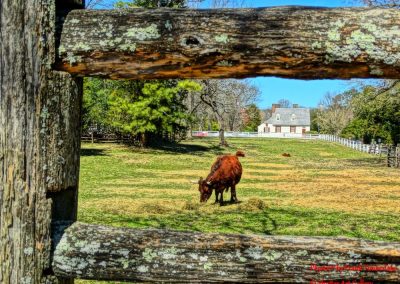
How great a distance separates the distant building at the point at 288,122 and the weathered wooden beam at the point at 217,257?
109m

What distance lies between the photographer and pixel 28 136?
1.97 m

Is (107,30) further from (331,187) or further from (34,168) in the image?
(331,187)

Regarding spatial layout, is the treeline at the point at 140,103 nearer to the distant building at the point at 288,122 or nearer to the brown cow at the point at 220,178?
the brown cow at the point at 220,178

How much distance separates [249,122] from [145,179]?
80.2 meters

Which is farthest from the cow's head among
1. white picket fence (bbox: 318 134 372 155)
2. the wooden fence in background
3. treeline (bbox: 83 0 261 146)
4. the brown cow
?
white picket fence (bbox: 318 134 372 155)

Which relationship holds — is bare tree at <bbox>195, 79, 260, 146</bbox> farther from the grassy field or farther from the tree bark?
the tree bark

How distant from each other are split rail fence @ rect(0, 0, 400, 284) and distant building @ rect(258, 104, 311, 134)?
108572mm

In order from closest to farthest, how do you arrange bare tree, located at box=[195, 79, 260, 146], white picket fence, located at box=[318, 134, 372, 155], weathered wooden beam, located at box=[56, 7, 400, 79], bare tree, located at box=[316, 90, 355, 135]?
weathered wooden beam, located at box=[56, 7, 400, 79], white picket fence, located at box=[318, 134, 372, 155], bare tree, located at box=[195, 79, 260, 146], bare tree, located at box=[316, 90, 355, 135]

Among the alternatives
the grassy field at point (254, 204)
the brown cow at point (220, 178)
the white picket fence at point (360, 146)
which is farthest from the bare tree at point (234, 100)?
the brown cow at point (220, 178)

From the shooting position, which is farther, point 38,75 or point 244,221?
point 244,221

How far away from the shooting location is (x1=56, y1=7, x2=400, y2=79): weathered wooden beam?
1.89 m

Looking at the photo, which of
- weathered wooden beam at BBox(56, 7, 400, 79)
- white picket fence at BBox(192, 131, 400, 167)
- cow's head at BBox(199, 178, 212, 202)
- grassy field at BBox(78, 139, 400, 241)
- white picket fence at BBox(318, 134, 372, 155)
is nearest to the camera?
weathered wooden beam at BBox(56, 7, 400, 79)

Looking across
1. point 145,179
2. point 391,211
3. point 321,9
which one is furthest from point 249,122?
point 321,9

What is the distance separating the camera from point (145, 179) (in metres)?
19.9
